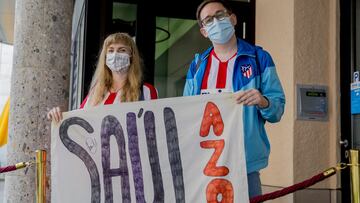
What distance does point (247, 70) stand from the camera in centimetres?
272

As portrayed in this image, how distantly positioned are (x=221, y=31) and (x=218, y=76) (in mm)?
253

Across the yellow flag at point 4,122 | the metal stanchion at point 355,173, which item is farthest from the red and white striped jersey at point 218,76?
the yellow flag at point 4,122

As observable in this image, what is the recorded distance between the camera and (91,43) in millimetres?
5801

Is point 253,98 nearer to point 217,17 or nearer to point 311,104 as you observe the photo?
point 217,17

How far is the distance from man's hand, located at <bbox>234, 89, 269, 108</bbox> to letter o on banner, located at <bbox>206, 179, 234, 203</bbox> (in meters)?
0.44

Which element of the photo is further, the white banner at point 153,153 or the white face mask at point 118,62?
the white face mask at point 118,62

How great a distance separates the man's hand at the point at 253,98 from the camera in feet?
8.22

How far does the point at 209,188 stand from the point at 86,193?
75cm

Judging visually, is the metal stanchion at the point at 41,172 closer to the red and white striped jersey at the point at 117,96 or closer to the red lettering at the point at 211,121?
the red and white striped jersey at the point at 117,96

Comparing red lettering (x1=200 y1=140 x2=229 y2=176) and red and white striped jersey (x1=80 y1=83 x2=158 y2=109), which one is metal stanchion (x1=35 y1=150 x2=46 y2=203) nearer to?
red and white striped jersey (x1=80 y1=83 x2=158 y2=109)

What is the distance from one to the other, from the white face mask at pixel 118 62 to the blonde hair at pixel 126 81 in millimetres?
43

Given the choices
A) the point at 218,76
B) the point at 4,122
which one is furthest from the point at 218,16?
the point at 4,122

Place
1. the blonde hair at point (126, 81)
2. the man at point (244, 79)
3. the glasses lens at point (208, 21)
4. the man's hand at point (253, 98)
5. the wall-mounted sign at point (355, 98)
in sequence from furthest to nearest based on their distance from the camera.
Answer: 1. the wall-mounted sign at point (355, 98)
2. the blonde hair at point (126, 81)
3. the glasses lens at point (208, 21)
4. the man at point (244, 79)
5. the man's hand at point (253, 98)

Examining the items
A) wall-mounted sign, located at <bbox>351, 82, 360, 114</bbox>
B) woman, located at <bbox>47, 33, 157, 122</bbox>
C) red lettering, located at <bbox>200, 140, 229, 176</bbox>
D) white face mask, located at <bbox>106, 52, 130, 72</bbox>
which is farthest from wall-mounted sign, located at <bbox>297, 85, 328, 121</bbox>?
red lettering, located at <bbox>200, 140, 229, 176</bbox>
